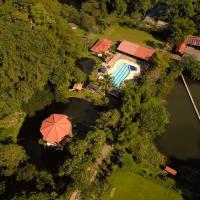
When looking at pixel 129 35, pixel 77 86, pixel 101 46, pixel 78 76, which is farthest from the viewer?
pixel 129 35

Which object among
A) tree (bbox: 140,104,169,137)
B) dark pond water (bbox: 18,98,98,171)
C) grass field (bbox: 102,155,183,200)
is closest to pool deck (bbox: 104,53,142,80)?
dark pond water (bbox: 18,98,98,171)

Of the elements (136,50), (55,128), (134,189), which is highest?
(136,50)

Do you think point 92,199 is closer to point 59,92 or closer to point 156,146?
point 156,146

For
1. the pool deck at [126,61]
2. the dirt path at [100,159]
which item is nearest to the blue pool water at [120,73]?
the pool deck at [126,61]

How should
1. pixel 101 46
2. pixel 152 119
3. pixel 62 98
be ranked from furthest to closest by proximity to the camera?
pixel 101 46, pixel 62 98, pixel 152 119

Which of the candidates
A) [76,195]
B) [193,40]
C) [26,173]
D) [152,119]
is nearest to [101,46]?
[193,40]

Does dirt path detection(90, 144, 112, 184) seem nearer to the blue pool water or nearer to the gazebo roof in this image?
the gazebo roof

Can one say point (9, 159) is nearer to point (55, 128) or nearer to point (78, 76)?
point (55, 128)
